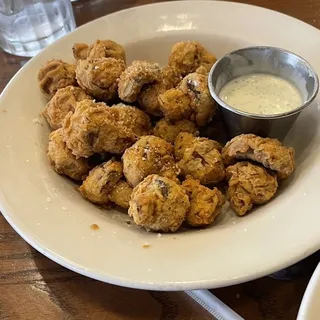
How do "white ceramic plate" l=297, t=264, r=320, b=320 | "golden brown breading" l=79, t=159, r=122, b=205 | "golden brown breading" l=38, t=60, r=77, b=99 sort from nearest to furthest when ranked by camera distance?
1. "white ceramic plate" l=297, t=264, r=320, b=320
2. "golden brown breading" l=79, t=159, r=122, b=205
3. "golden brown breading" l=38, t=60, r=77, b=99

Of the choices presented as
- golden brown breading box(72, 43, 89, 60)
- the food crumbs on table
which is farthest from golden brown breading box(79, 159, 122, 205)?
golden brown breading box(72, 43, 89, 60)

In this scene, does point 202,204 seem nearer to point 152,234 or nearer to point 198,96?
point 152,234

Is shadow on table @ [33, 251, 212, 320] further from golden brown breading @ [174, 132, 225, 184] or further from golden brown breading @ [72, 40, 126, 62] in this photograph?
golden brown breading @ [72, 40, 126, 62]

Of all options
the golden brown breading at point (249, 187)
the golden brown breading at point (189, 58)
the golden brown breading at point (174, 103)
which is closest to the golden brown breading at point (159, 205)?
the golden brown breading at point (249, 187)

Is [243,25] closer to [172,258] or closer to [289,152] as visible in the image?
[289,152]

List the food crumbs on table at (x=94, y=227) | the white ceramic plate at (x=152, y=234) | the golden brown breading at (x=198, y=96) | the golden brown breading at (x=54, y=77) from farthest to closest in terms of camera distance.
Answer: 1. the golden brown breading at (x=54, y=77)
2. the golden brown breading at (x=198, y=96)
3. the food crumbs on table at (x=94, y=227)
4. the white ceramic plate at (x=152, y=234)

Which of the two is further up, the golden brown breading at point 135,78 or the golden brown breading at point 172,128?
the golden brown breading at point 135,78

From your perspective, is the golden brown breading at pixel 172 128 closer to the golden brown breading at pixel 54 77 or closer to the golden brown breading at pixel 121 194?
the golden brown breading at pixel 121 194
